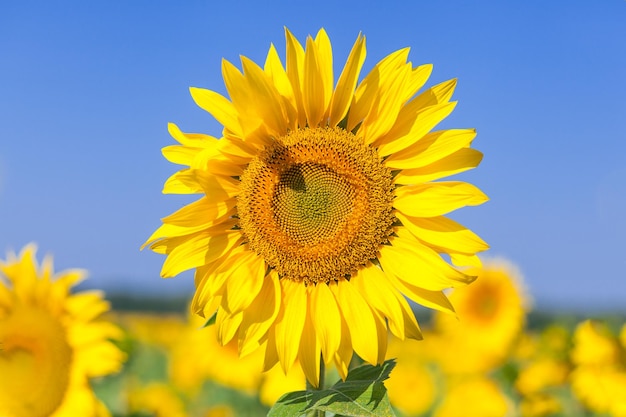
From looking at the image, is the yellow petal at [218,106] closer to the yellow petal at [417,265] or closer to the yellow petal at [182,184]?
the yellow petal at [182,184]

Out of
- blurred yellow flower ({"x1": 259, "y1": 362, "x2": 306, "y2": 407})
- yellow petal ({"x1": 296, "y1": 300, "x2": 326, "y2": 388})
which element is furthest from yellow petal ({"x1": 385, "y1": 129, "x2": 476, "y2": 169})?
blurred yellow flower ({"x1": 259, "y1": 362, "x2": 306, "y2": 407})

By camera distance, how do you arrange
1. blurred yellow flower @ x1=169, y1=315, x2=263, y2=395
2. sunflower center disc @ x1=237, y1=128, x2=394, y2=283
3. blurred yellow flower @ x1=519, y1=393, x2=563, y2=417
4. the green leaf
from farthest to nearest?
blurred yellow flower @ x1=169, y1=315, x2=263, y2=395
blurred yellow flower @ x1=519, y1=393, x2=563, y2=417
sunflower center disc @ x1=237, y1=128, x2=394, y2=283
the green leaf

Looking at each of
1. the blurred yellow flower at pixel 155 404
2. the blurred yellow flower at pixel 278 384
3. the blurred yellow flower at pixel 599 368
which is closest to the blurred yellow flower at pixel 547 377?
the blurred yellow flower at pixel 599 368

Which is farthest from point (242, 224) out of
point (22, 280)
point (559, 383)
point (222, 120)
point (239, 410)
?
point (239, 410)

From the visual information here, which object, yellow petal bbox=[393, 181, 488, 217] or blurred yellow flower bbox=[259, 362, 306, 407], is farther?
blurred yellow flower bbox=[259, 362, 306, 407]

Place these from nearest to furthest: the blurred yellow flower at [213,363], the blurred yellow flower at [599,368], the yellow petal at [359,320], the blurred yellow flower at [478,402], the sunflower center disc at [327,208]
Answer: the yellow petal at [359,320], the sunflower center disc at [327,208], the blurred yellow flower at [599,368], the blurred yellow flower at [478,402], the blurred yellow flower at [213,363]

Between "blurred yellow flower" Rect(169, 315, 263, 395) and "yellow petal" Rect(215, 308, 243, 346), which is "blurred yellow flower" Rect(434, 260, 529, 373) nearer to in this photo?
"blurred yellow flower" Rect(169, 315, 263, 395)

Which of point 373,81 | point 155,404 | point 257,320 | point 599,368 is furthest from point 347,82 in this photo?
point 155,404
